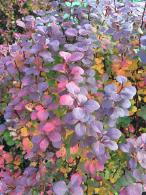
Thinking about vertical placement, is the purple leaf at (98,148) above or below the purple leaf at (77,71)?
below

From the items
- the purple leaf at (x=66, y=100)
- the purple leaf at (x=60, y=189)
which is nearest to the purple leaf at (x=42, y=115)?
the purple leaf at (x=66, y=100)

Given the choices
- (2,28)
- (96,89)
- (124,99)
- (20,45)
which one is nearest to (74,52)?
(96,89)

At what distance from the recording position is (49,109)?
66.7 inches

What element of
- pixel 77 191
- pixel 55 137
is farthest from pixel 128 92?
pixel 77 191

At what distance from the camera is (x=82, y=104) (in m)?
1.54

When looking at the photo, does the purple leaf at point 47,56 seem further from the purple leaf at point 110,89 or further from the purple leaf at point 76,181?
the purple leaf at point 76,181

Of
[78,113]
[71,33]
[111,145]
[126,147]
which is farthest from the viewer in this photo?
[71,33]

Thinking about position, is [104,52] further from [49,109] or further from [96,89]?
[49,109]

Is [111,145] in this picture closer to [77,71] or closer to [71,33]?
[77,71]

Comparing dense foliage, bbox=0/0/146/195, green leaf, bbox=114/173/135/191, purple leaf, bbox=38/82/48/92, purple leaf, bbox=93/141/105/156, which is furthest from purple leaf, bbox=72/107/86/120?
green leaf, bbox=114/173/135/191

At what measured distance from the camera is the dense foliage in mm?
1619

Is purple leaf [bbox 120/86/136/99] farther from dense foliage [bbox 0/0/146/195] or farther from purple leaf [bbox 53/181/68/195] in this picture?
purple leaf [bbox 53/181/68/195]

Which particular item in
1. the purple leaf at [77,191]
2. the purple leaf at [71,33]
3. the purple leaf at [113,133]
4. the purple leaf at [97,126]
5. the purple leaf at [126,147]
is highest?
the purple leaf at [71,33]

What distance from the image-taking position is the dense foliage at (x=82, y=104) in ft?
5.31
